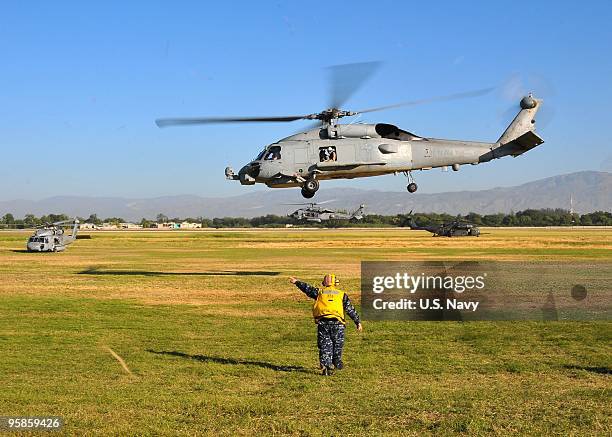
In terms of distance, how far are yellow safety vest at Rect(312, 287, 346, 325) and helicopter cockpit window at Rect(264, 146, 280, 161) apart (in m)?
14.7

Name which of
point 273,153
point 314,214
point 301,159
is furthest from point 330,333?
point 314,214

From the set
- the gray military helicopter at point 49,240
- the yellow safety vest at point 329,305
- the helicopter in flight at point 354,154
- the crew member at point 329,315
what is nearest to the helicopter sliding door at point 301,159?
the helicopter in flight at point 354,154

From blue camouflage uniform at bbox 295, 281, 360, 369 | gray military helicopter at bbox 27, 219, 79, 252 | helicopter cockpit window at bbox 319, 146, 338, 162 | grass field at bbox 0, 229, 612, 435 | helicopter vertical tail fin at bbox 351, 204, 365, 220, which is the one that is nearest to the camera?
grass field at bbox 0, 229, 612, 435

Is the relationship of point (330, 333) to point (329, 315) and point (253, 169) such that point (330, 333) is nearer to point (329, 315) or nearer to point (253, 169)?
point (329, 315)

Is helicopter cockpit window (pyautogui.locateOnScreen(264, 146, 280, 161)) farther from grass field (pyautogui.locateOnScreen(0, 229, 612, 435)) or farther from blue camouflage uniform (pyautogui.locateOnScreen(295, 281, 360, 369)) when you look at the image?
blue camouflage uniform (pyautogui.locateOnScreen(295, 281, 360, 369))

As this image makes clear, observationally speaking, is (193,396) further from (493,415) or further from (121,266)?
(121,266)

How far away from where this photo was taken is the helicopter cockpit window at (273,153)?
29422 mm

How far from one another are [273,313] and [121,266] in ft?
86.9

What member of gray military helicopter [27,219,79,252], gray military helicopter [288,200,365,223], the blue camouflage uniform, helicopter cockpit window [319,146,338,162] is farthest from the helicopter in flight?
gray military helicopter [288,200,365,223]

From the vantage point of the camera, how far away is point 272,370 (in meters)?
16.6

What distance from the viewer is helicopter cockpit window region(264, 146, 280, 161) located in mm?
29422

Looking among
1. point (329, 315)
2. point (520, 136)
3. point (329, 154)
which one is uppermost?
point (520, 136)

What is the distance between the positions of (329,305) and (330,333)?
699mm

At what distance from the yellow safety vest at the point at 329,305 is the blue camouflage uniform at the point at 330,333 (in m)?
0.10
